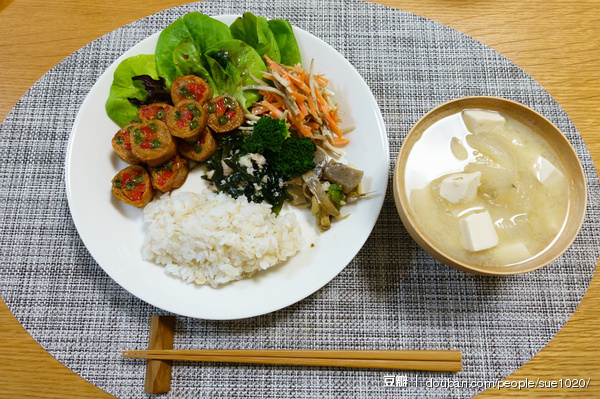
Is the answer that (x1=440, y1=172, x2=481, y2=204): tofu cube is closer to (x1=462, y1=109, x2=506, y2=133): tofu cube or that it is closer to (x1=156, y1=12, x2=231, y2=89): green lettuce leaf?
(x1=462, y1=109, x2=506, y2=133): tofu cube

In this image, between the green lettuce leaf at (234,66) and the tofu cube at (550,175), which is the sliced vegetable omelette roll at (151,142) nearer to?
the green lettuce leaf at (234,66)

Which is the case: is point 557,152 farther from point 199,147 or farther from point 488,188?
point 199,147

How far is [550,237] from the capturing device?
6.97 ft

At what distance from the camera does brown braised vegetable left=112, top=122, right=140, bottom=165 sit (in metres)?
2.36

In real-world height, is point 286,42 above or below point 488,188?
above

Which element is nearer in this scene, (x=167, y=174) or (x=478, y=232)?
(x=478, y=232)

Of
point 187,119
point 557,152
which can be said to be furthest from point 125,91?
point 557,152

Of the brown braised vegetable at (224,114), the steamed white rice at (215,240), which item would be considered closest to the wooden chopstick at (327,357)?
the steamed white rice at (215,240)

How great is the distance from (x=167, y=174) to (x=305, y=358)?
1.22m

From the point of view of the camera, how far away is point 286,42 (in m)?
2.55

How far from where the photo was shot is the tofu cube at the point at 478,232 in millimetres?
2062

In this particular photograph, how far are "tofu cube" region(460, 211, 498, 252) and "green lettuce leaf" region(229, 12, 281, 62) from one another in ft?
4.49

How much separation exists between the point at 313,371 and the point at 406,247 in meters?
0.85

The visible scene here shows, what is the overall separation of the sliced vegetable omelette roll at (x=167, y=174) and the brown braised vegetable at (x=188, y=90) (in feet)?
1.06
